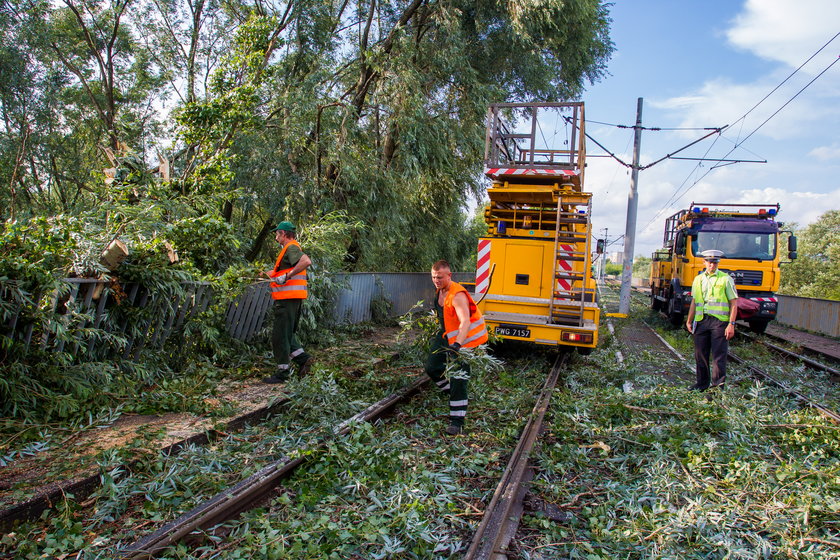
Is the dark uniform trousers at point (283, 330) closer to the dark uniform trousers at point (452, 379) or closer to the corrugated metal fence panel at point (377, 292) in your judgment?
the dark uniform trousers at point (452, 379)

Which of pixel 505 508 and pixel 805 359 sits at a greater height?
pixel 805 359

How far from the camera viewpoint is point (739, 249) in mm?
14328

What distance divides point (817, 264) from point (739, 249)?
115 feet

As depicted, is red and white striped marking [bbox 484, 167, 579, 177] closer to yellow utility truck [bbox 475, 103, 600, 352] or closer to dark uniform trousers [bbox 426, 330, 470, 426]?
yellow utility truck [bbox 475, 103, 600, 352]

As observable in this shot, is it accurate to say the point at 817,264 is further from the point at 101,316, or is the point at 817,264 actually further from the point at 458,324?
the point at 101,316

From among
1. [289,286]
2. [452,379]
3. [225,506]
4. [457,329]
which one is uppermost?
[289,286]

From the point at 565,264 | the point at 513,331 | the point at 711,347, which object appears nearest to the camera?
the point at 711,347

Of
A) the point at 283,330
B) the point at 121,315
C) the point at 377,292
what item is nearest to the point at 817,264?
the point at 377,292

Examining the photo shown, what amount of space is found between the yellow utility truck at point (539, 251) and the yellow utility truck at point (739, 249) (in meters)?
6.35

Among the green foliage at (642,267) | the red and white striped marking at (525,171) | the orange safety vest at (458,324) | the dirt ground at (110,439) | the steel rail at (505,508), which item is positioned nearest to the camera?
the steel rail at (505,508)

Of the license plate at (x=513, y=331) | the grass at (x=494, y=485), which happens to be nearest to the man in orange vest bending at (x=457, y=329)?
the grass at (x=494, y=485)

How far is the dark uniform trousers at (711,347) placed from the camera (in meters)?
7.20

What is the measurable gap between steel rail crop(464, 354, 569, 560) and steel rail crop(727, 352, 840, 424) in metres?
3.58

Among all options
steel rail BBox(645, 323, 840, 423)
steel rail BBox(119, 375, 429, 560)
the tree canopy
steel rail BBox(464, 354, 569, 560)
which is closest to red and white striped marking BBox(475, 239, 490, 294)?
the tree canopy
